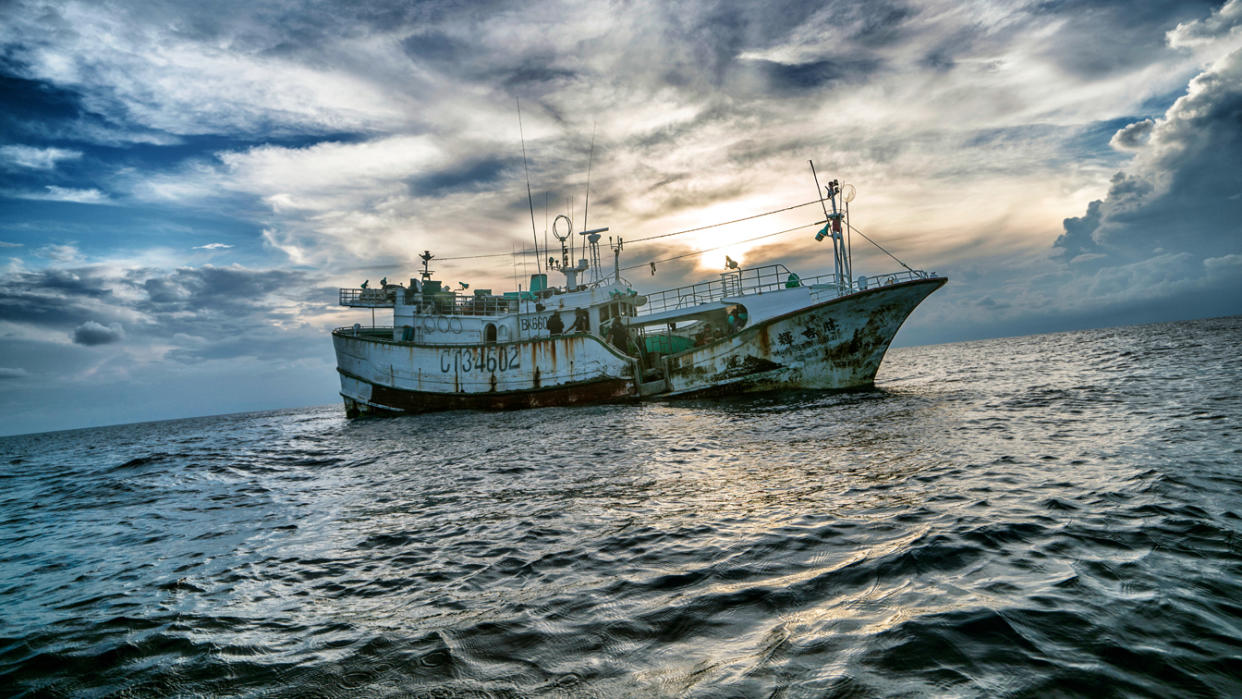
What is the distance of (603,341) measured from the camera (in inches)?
881

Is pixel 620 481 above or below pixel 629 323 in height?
below

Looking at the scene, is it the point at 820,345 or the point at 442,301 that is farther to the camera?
the point at 442,301

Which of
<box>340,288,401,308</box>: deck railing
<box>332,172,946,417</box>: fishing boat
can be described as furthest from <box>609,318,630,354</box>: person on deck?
<box>340,288,401,308</box>: deck railing

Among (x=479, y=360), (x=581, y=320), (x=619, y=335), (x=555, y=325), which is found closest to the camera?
(x=479, y=360)

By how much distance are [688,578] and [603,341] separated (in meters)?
18.6

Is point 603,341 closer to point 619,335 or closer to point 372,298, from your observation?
point 619,335

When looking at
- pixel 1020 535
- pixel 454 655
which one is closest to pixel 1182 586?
pixel 1020 535

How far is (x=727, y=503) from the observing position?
607 cm

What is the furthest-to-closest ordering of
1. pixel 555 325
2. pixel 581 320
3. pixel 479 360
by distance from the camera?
pixel 581 320 < pixel 555 325 < pixel 479 360

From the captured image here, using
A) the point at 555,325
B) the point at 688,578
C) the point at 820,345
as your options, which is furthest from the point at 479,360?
the point at 688,578

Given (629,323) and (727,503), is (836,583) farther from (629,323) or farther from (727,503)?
(629,323)

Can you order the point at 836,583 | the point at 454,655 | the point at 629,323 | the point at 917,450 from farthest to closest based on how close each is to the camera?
the point at 629,323 → the point at 917,450 → the point at 836,583 → the point at 454,655

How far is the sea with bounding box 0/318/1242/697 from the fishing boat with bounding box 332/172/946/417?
9394mm

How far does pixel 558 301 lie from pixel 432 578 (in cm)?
2237
